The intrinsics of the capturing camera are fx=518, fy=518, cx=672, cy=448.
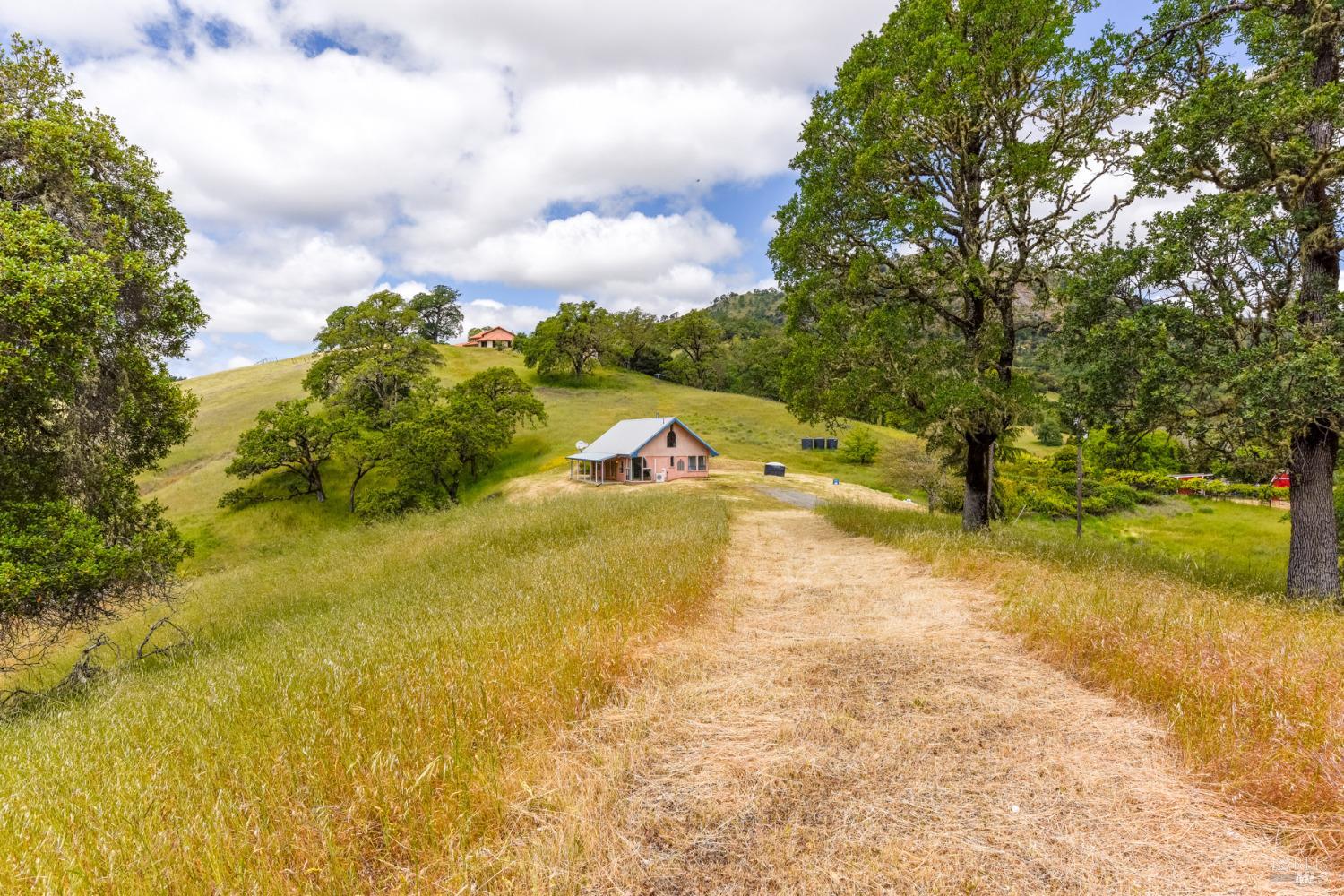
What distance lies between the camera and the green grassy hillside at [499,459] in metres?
36.6

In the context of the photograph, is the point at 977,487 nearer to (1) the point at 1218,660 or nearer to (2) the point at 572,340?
(1) the point at 1218,660

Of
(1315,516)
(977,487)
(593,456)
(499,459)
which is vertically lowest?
(499,459)

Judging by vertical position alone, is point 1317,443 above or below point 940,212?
below

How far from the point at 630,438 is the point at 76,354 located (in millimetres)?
33522

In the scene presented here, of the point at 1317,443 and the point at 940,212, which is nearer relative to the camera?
the point at 1317,443

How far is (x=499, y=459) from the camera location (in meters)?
48.0

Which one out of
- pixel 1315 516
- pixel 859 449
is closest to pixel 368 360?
pixel 859 449

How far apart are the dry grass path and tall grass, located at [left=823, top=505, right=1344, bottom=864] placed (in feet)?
0.98

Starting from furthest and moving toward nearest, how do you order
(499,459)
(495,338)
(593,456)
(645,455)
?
(495,338)
(499,459)
(645,455)
(593,456)

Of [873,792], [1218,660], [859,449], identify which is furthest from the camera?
[859,449]

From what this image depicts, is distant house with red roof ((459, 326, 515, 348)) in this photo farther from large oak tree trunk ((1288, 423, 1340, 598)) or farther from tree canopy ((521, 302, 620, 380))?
large oak tree trunk ((1288, 423, 1340, 598))

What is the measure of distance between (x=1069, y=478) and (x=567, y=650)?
46883mm

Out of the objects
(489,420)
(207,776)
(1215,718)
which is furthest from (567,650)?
(489,420)

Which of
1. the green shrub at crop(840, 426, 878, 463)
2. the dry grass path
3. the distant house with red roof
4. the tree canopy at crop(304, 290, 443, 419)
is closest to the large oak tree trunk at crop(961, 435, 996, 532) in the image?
the dry grass path
